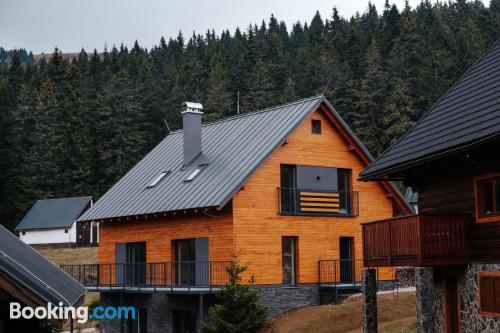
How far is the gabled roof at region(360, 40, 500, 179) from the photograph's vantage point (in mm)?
16906

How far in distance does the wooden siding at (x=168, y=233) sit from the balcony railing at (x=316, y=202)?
2.55 meters

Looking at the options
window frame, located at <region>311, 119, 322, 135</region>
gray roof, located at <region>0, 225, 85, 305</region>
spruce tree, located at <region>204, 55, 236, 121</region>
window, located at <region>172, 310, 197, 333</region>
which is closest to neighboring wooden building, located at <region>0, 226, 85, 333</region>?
gray roof, located at <region>0, 225, 85, 305</region>

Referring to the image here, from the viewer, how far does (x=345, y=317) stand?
25922 millimetres

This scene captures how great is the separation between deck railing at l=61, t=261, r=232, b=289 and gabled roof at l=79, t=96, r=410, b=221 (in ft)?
7.59

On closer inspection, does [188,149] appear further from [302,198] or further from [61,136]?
[61,136]

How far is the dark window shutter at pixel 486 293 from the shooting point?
17.0 m

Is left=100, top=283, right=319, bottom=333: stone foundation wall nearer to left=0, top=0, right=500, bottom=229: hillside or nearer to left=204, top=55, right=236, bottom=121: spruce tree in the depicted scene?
left=0, top=0, right=500, bottom=229: hillside

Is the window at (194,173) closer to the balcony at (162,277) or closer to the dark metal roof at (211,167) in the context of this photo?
the dark metal roof at (211,167)

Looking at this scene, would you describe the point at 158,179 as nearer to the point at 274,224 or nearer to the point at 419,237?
the point at 274,224

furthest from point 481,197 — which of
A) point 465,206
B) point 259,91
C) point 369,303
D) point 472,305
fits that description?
point 259,91

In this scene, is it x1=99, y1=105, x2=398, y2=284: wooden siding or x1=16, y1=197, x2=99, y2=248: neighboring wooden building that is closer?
x1=99, y1=105, x2=398, y2=284: wooden siding

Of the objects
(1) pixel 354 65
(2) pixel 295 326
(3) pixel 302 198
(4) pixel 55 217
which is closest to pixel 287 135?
(3) pixel 302 198

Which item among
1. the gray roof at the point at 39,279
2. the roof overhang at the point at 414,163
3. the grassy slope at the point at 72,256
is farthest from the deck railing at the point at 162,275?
the grassy slope at the point at 72,256

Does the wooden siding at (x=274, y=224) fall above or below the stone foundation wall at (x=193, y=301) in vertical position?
above
